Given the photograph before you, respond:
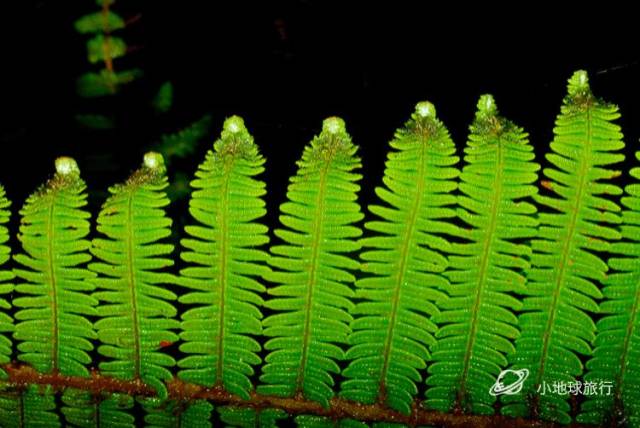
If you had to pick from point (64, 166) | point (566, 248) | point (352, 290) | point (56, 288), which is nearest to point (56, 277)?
point (56, 288)

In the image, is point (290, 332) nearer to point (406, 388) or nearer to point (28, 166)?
point (406, 388)

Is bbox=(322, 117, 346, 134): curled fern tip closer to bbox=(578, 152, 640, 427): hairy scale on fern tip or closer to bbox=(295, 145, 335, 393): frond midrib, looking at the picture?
bbox=(295, 145, 335, 393): frond midrib

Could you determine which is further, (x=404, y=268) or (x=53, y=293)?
(x=53, y=293)

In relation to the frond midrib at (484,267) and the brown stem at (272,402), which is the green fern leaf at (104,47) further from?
the frond midrib at (484,267)

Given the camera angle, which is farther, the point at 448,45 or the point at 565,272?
the point at 448,45

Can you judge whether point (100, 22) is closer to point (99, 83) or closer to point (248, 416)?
point (99, 83)

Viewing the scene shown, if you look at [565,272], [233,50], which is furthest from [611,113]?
[233,50]
